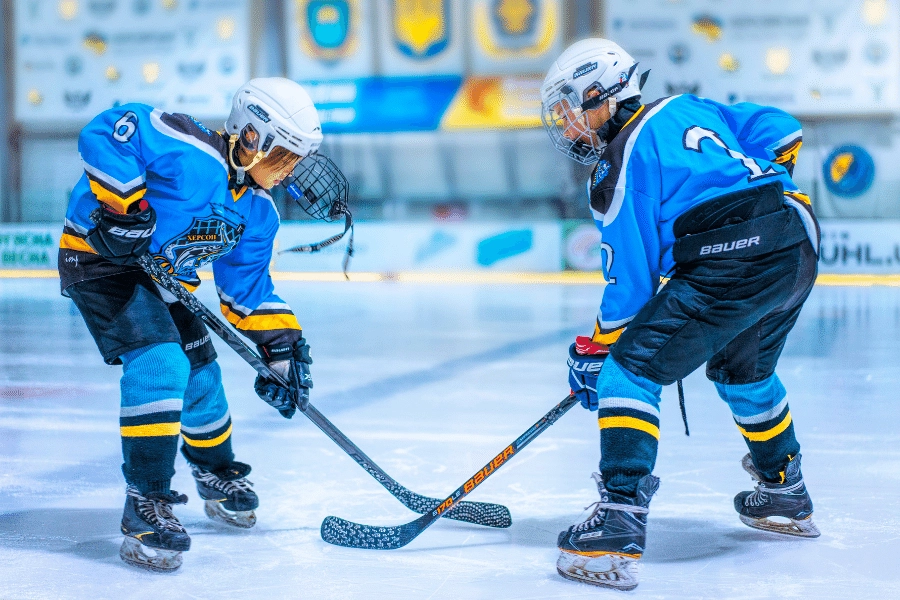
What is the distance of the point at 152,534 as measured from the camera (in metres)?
2.02

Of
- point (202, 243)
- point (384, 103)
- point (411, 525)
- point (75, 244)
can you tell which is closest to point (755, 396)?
point (411, 525)

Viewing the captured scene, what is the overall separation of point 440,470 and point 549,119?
1.08m

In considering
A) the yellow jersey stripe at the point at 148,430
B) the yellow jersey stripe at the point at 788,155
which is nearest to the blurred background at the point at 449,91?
the yellow jersey stripe at the point at 788,155

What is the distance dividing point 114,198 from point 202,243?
0.27 metres

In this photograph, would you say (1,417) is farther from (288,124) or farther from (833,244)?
(833,244)

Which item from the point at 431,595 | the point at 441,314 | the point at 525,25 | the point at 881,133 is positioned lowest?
the point at 441,314

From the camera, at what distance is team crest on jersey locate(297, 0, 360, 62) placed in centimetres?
1135

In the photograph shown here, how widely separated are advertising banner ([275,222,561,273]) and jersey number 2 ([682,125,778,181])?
781cm

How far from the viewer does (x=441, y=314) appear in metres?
6.52

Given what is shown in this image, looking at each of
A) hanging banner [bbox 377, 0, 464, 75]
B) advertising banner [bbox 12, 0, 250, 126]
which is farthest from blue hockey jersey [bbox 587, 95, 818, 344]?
advertising banner [bbox 12, 0, 250, 126]

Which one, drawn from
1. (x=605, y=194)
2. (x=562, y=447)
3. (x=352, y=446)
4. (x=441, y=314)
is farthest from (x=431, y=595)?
(x=441, y=314)

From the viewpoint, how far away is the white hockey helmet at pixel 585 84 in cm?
200

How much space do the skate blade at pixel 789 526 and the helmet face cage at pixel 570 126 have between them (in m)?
0.89

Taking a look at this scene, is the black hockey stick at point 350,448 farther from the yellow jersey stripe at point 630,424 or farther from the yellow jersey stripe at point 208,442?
the yellow jersey stripe at point 630,424
